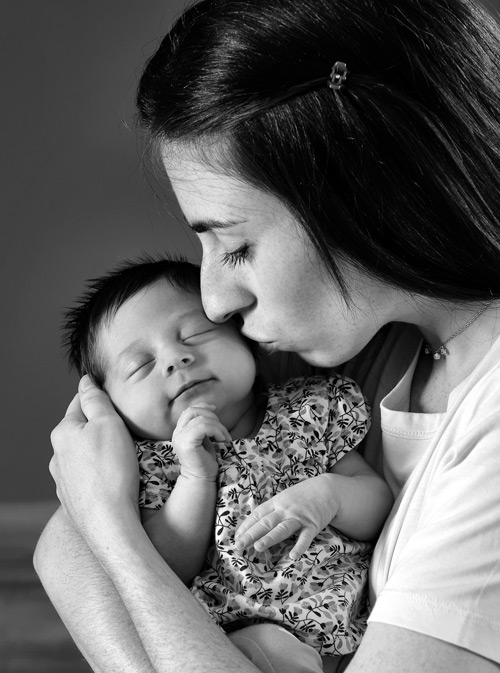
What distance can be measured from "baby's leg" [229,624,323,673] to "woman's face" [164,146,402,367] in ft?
1.37

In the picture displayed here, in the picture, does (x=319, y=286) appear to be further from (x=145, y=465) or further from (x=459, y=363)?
(x=145, y=465)

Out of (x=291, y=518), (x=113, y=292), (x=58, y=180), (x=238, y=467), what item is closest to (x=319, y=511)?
(x=291, y=518)

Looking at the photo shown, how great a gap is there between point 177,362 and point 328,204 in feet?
1.33

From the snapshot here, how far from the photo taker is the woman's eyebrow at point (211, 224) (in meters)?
1.42

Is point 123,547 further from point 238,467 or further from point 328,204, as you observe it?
point 328,204

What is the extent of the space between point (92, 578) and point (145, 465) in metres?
0.19

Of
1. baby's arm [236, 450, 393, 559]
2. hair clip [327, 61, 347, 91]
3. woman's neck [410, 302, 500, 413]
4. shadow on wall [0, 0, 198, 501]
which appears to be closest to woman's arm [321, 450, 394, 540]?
baby's arm [236, 450, 393, 559]

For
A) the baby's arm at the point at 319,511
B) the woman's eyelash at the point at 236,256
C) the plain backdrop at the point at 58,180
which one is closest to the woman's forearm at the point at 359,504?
the baby's arm at the point at 319,511

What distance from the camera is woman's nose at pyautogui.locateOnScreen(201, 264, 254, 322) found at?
1.51 m

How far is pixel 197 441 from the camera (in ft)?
4.95

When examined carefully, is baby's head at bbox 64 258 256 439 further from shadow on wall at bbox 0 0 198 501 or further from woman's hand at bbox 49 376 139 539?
shadow on wall at bbox 0 0 198 501

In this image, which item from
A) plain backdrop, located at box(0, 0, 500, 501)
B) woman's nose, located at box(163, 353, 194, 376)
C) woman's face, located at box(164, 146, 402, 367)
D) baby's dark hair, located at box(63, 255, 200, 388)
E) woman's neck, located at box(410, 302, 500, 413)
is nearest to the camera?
woman's face, located at box(164, 146, 402, 367)

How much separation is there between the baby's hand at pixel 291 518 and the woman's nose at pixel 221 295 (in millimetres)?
287

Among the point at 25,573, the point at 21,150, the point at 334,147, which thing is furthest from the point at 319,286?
the point at 25,573
